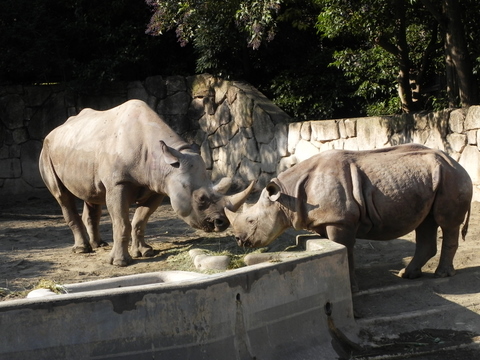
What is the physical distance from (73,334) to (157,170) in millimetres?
3238

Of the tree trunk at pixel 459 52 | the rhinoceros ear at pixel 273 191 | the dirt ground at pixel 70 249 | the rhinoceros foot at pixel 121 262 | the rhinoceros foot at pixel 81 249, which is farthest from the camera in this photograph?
the tree trunk at pixel 459 52

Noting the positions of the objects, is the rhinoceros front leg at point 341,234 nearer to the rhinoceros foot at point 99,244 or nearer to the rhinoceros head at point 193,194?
the rhinoceros head at point 193,194

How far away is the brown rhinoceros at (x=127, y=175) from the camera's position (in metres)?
7.32

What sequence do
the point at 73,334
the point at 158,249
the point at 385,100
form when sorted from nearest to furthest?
1. the point at 73,334
2. the point at 158,249
3. the point at 385,100

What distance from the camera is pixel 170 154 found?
7.28 meters

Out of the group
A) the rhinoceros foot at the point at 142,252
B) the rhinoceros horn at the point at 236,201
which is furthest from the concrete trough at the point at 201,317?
the rhinoceros foot at the point at 142,252

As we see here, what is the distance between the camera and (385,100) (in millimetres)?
12719

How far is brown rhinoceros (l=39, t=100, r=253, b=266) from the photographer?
732cm

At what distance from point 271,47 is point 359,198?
830cm

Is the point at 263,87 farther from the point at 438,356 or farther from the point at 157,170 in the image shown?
the point at 438,356

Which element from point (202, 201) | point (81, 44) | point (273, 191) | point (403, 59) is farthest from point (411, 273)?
point (81, 44)

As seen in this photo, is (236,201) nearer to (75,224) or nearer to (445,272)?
(445,272)

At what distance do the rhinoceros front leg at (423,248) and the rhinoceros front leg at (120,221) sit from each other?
276 cm

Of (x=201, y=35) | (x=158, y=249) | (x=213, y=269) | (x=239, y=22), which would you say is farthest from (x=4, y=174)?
(x=213, y=269)
